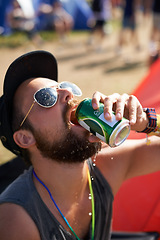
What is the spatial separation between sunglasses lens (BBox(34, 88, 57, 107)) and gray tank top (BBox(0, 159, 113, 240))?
34 cm

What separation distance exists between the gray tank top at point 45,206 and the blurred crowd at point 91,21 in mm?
5189

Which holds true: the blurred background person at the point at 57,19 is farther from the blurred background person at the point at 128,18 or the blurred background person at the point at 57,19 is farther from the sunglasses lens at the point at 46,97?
the sunglasses lens at the point at 46,97

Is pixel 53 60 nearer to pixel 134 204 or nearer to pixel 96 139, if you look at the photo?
pixel 96 139

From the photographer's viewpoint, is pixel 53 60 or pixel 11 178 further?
pixel 11 178

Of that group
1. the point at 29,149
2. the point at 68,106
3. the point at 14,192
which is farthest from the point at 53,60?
the point at 14,192

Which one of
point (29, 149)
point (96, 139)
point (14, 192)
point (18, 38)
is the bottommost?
point (18, 38)

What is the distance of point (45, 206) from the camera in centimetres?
138

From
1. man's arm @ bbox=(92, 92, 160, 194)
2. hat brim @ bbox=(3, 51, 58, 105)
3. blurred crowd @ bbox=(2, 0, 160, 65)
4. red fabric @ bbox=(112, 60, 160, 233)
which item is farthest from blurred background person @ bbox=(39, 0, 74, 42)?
man's arm @ bbox=(92, 92, 160, 194)

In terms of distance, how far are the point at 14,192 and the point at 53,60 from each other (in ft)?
2.09

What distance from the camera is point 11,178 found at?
1930 millimetres

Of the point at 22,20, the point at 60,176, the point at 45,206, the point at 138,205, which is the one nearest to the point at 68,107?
the point at 60,176

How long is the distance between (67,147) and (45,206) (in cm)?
26

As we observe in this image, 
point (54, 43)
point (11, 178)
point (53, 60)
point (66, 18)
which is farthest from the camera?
point (66, 18)

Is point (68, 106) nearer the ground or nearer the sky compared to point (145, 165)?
nearer the sky
